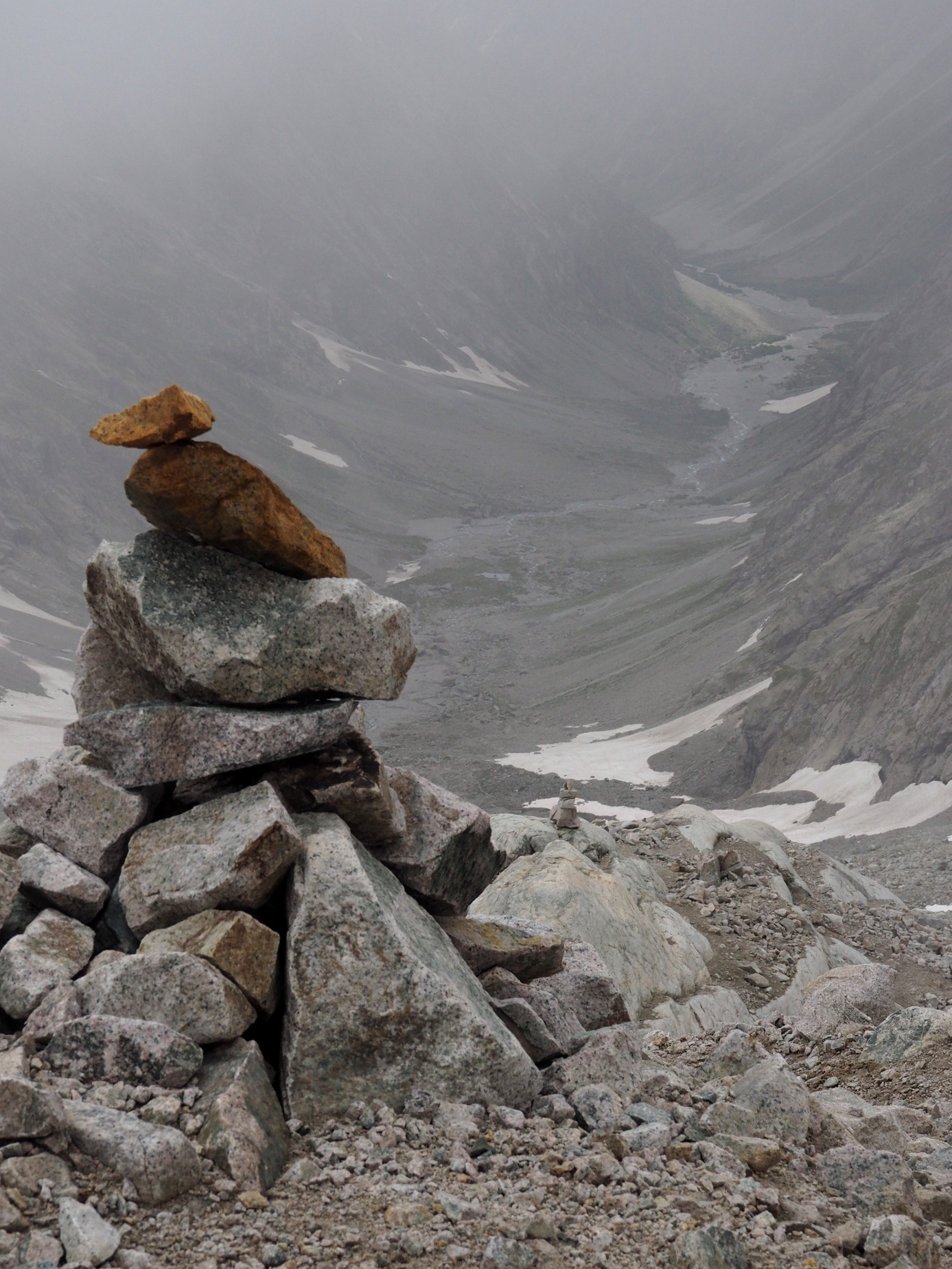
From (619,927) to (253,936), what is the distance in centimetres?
1122

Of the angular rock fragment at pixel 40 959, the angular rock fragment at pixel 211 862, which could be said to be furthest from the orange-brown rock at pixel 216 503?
the angular rock fragment at pixel 40 959

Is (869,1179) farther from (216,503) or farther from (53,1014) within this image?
(216,503)

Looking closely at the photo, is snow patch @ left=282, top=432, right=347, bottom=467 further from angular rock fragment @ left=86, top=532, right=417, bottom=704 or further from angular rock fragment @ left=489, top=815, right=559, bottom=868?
angular rock fragment @ left=86, top=532, right=417, bottom=704

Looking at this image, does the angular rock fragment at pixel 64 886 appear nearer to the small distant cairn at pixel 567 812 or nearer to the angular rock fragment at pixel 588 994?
the angular rock fragment at pixel 588 994

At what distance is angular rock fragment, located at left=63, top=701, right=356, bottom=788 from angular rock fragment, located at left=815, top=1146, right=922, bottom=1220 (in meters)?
5.86

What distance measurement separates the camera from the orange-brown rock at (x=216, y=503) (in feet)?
33.1

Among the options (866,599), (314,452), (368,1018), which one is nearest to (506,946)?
(368,1018)

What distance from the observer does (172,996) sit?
8430 mm

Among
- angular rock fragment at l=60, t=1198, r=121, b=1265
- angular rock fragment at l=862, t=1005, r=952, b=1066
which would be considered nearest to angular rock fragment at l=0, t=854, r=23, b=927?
angular rock fragment at l=60, t=1198, r=121, b=1265

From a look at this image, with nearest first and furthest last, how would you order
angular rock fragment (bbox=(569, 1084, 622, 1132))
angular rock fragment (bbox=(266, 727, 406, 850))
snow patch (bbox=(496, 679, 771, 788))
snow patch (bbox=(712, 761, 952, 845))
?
angular rock fragment (bbox=(569, 1084, 622, 1132)) → angular rock fragment (bbox=(266, 727, 406, 850)) → snow patch (bbox=(712, 761, 952, 845)) → snow patch (bbox=(496, 679, 771, 788))

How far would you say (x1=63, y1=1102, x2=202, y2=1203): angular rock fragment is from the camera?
6918 millimetres

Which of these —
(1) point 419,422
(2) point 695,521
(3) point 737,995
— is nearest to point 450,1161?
(3) point 737,995

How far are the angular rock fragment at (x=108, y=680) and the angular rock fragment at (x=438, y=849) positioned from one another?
288cm

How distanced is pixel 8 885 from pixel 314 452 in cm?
16495
